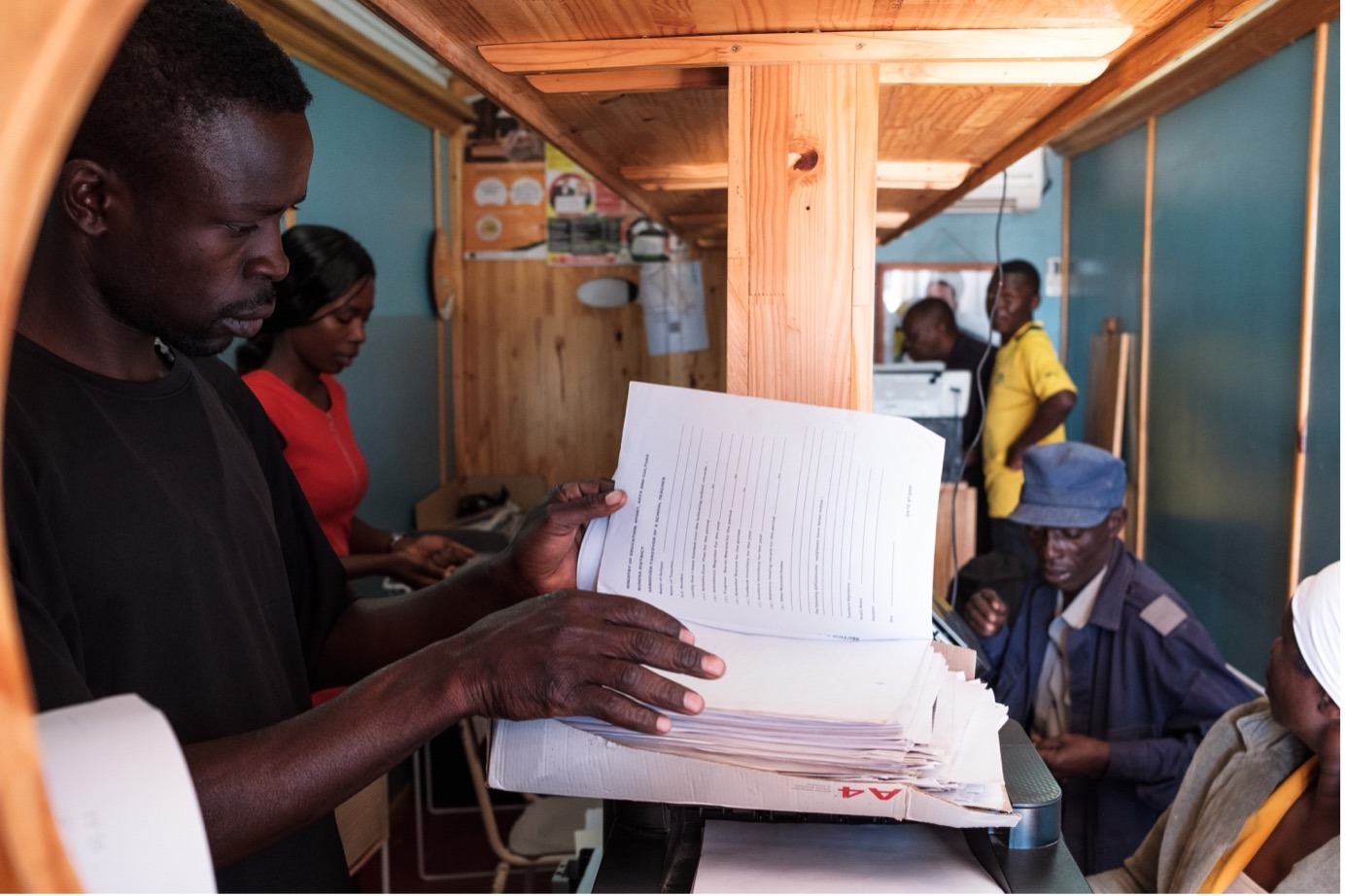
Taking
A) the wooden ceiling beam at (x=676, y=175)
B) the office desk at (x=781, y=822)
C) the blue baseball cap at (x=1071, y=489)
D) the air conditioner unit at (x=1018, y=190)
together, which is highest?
the air conditioner unit at (x=1018, y=190)

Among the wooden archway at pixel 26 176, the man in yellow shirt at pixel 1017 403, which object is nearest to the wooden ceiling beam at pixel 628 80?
the wooden archway at pixel 26 176

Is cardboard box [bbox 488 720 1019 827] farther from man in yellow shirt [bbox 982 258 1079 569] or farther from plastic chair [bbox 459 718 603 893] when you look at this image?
man in yellow shirt [bbox 982 258 1079 569]

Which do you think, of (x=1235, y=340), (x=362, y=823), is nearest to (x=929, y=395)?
(x=1235, y=340)

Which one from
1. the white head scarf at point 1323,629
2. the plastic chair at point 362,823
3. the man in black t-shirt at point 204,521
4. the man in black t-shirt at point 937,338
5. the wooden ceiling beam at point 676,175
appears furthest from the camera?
the man in black t-shirt at point 937,338

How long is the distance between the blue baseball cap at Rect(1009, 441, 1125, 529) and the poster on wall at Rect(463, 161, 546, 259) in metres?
3.09

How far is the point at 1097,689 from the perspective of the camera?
6.58 ft

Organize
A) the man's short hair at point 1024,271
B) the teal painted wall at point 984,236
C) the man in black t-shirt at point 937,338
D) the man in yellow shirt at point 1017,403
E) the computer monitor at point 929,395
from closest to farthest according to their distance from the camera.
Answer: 1. the computer monitor at point 929,395
2. the man in yellow shirt at point 1017,403
3. the man's short hair at point 1024,271
4. the man in black t-shirt at point 937,338
5. the teal painted wall at point 984,236

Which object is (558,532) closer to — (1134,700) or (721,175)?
(721,175)

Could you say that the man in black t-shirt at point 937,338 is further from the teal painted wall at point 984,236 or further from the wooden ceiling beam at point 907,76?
the wooden ceiling beam at point 907,76

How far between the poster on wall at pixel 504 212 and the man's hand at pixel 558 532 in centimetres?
403

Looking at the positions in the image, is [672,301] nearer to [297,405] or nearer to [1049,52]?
[297,405]

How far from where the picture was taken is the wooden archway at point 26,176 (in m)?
0.25

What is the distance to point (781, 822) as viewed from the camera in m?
0.76

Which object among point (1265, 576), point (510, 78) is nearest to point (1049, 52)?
point (510, 78)
